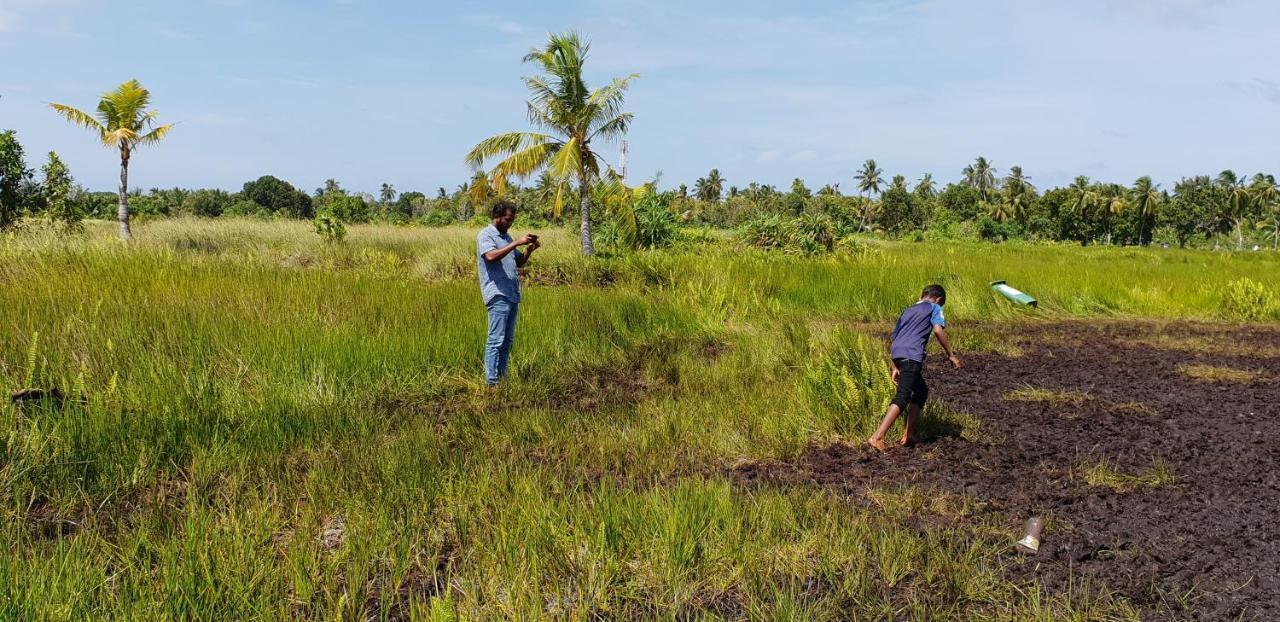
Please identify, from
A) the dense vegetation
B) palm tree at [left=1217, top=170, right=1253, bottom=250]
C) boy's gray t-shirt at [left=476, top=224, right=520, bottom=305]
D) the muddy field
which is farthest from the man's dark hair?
palm tree at [left=1217, top=170, right=1253, bottom=250]

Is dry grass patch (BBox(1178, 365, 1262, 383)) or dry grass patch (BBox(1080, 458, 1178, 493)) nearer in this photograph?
dry grass patch (BBox(1080, 458, 1178, 493))

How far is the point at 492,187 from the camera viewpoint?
60.8ft

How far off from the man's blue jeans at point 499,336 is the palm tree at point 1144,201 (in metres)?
79.9

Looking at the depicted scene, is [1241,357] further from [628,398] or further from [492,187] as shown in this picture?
[492,187]

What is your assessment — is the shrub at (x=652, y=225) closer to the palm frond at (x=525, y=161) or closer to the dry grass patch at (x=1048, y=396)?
the palm frond at (x=525, y=161)

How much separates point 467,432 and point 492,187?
14308 millimetres

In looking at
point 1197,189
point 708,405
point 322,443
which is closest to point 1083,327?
point 708,405

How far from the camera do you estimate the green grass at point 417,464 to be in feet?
9.31

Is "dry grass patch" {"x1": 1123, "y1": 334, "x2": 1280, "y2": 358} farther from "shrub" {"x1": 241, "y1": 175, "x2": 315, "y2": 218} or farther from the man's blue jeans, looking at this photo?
"shrub" {"x1": 241, "y1": 175, "x2": 315, "y2": 218}

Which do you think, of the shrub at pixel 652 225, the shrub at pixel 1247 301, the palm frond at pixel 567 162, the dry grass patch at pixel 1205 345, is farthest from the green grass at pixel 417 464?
the shrub at pixel 652 225

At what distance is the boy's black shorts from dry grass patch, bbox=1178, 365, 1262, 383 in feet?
14.6

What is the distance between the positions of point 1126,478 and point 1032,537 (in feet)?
4.59

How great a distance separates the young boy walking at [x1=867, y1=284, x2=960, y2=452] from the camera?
486 cm

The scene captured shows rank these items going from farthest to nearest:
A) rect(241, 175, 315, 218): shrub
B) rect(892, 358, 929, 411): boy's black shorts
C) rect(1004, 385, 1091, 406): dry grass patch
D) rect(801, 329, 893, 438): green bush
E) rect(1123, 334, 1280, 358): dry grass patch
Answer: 1. rect(241, 175, 315, 218): shrub
2. rect(1123, 334, 1280, 358): dry grass patch
3. rect(1004, 385, 1091, 406): dry grass patch
4. rect(801, 329, 893, 438): green bush
5. rect(892, 358, 929, 411): boy's black shorts
